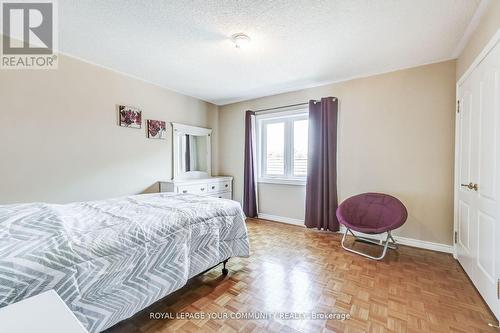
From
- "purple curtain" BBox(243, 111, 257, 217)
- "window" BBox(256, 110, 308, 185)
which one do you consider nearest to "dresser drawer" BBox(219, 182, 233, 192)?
"purple curtain" BBox(243, 111, 257, 217)

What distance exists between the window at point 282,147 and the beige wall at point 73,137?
1907 mm

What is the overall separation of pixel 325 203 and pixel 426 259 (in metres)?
1.34

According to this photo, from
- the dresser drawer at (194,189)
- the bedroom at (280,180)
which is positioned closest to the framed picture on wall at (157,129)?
the bedroom at (280,180)

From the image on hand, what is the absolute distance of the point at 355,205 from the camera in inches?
118

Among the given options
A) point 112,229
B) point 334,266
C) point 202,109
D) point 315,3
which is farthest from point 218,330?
point 202,109

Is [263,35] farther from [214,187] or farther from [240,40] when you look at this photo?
[214,187]

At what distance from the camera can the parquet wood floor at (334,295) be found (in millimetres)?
1504

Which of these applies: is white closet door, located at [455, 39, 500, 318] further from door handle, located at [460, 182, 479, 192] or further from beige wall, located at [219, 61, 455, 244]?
beige wall, located at [219, 61, 455, 244]

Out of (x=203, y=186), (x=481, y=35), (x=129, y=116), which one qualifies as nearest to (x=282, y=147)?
(x=203, y=186)

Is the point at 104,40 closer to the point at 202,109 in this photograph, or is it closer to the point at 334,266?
the point at 202,109

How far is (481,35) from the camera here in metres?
1.89

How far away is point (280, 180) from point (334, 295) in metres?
2.35

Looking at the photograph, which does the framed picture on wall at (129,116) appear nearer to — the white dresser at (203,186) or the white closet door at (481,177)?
the white dresser at (203,186)

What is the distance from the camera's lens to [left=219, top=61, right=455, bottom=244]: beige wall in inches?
105
